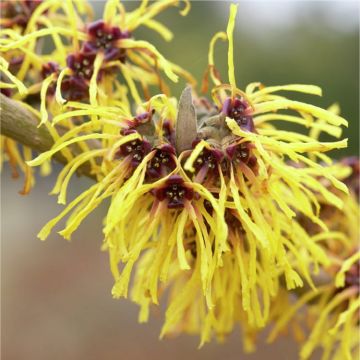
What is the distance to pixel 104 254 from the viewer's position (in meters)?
8.93

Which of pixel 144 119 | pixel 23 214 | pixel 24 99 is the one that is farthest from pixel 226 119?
pixel 23 214

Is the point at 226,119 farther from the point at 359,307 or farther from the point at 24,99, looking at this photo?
the point at 359,307

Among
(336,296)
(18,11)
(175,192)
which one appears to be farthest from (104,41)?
(336,296)

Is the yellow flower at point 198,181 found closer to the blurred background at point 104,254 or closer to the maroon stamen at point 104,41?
the maroon stamen at point 104,41

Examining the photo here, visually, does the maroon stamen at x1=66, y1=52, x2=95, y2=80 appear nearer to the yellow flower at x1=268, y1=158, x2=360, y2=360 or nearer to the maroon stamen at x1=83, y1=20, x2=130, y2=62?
the maroon stamen at x1=83, y1=20, x2=130, y2=62

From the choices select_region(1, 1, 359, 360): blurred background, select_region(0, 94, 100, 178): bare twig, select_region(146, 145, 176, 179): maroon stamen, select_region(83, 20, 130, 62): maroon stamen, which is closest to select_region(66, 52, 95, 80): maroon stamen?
select_region(83, 20, 130, 62): maroon stamen

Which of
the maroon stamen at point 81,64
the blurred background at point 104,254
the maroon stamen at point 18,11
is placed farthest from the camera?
the blurred background at point 104,254

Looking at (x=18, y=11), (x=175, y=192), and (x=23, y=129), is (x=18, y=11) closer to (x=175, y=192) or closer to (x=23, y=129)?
(x=23, y=129)

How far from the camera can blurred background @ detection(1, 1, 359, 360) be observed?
6609 mm

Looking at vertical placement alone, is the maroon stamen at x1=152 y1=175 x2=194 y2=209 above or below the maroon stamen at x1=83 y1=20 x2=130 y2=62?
below

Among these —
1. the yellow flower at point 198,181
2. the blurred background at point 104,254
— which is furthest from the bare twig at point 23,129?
the blurred background at point 104,254

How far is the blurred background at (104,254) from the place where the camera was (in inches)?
260

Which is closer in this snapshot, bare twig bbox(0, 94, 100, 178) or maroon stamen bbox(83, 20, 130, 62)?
bare twig bbox(0, 94, 100, 178)

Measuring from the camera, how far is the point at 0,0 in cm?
122
